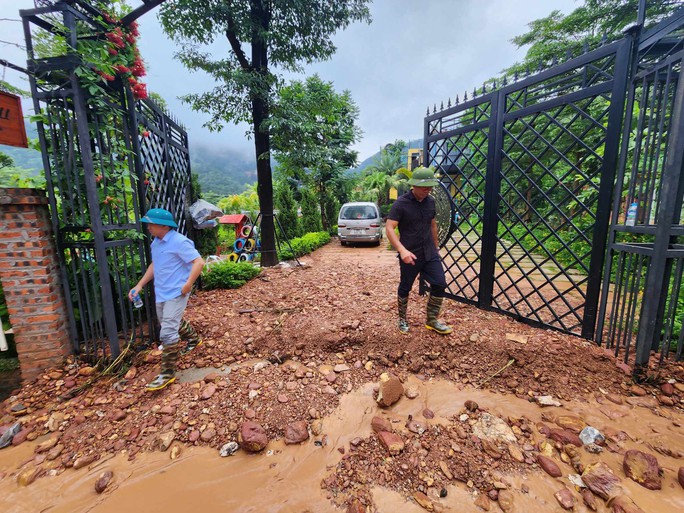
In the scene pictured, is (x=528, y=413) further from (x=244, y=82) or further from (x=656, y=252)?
(x=244, y=82)

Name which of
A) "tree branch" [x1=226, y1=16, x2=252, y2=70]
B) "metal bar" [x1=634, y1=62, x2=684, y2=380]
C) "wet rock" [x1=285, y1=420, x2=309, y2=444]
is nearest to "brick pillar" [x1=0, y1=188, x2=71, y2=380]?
"wet rock" [x1=285, y1=420, x2=309, y2=444]

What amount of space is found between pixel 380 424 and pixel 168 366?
1994 mm

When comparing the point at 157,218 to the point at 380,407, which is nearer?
the point at 380,407

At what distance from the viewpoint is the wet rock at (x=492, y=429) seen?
2041 mm

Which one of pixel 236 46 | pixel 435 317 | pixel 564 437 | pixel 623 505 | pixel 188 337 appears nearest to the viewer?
pixel 623 505

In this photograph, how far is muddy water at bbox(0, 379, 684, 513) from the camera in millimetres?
1664

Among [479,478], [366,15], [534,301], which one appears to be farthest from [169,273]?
[366,15]

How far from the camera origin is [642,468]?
1.71 meters

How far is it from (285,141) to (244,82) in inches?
50.8

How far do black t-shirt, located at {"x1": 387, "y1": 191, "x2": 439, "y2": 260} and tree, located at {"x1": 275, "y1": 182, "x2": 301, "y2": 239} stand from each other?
9.01m

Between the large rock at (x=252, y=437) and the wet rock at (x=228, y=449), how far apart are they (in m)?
0.05

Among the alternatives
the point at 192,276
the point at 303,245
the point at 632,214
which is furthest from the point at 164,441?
the point at 303,245

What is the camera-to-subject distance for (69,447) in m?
2.12

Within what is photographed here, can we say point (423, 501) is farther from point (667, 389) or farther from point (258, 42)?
point (258, 42)
